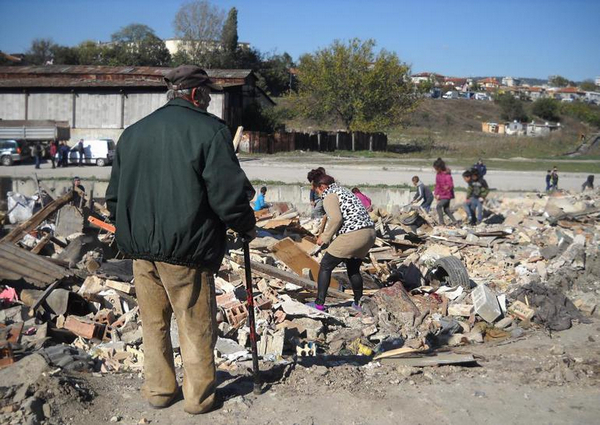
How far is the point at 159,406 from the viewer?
13.5 feet

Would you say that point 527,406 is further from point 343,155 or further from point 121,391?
point 343,155

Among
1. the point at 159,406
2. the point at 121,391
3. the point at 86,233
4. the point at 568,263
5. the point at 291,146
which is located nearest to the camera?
the point at 159,406

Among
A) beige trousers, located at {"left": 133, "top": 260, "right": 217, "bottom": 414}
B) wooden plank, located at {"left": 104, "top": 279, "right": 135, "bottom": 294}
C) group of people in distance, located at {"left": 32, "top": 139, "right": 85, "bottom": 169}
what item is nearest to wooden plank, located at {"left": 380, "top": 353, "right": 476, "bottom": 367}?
beige trousers, located at {"left": 133, "top": 260, "right": 217, "bottom": 414}

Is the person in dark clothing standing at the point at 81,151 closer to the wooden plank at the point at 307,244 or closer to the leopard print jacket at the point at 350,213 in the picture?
the wooden plank at the point at 307,244

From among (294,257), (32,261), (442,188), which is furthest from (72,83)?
(32,261)

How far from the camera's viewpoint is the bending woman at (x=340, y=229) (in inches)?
298

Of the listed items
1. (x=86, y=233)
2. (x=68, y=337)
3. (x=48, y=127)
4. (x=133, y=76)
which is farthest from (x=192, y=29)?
(x=68, y=337)

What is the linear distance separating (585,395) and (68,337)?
477 cm

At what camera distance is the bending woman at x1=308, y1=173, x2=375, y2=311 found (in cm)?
758

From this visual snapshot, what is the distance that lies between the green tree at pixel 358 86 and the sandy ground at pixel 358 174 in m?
14.8

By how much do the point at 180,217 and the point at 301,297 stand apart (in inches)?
195

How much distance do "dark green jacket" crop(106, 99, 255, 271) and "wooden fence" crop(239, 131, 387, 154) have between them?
3778 cm

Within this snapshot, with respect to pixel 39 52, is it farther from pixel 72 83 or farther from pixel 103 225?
pixel 103 225

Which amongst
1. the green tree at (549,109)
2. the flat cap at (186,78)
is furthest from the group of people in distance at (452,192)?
the green tree at (549,109)
